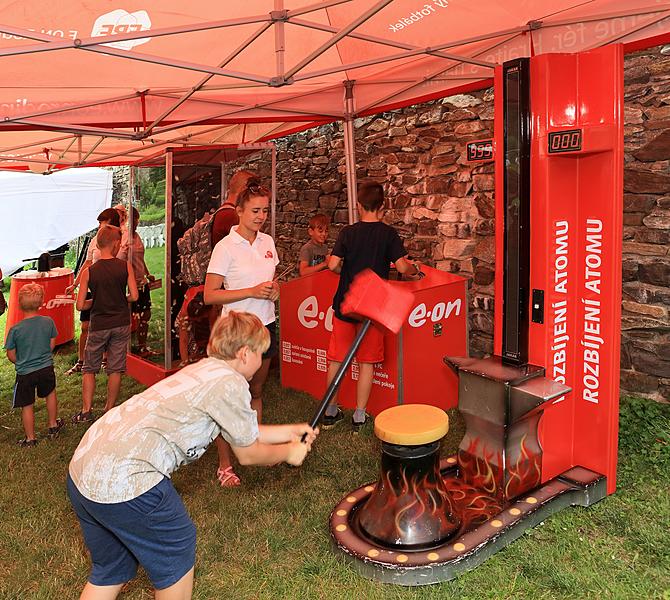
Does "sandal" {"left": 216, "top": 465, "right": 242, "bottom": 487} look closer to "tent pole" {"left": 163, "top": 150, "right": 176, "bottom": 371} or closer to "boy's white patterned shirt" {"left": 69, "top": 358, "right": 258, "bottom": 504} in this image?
"boy's white patterned shirt" {"left": 69, "top": 358, "right": 258, "bottom": 504}

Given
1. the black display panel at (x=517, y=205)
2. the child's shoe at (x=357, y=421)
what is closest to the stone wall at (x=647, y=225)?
the black display panel at (x=517, y=205)

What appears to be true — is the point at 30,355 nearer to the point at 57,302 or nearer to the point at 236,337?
the point at 236,337

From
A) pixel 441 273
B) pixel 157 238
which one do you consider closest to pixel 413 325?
pixel 441 273

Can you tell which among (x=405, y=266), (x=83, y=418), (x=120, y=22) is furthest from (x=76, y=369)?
(x=405, y=266)

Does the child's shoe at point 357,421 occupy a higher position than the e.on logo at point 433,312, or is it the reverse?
the e.on logo at point 433,312

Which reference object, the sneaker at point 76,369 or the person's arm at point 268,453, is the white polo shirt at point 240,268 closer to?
the person's arm at point 268,453

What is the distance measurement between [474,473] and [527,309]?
944 mm

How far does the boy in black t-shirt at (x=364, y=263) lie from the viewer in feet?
15.1

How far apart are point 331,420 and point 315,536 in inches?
67.6

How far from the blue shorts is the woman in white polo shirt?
147 cm

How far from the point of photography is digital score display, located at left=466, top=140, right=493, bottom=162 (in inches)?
139

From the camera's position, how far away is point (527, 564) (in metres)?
2.95

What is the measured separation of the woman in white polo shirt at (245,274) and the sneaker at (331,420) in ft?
3.55

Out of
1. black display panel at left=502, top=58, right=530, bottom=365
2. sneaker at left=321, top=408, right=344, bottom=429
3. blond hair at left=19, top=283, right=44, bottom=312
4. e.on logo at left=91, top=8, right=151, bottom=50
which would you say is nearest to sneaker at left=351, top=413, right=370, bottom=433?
sneaker at left=321, top=408, right=344, bottom=429
